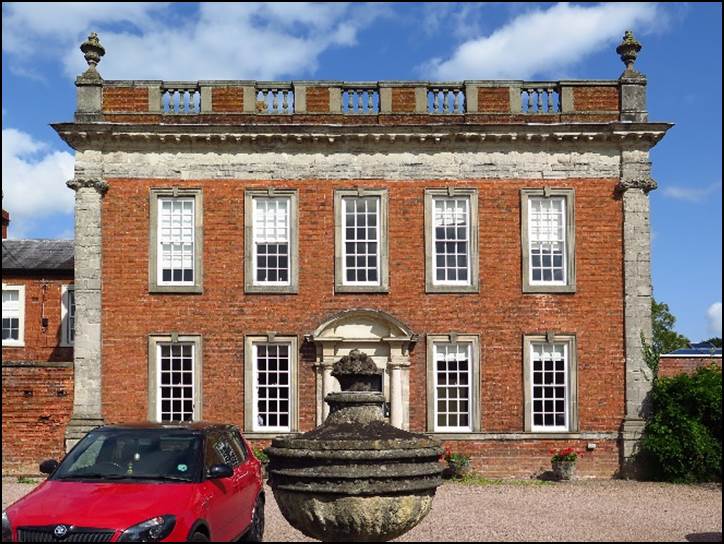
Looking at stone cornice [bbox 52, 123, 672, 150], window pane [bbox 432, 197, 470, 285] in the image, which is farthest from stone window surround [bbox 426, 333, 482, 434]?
stone cornice [bbox 52, 123, 672, 150]

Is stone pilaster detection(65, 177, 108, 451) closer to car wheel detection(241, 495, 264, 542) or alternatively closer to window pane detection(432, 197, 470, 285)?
window pane detection(432, 197, 470, 285)

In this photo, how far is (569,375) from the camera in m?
20.5

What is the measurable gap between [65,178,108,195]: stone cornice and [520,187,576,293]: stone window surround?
961 centimetres

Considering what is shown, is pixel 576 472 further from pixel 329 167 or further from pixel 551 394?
pixel 329 167

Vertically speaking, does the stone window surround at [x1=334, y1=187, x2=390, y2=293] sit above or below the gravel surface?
above

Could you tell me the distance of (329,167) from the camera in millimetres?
20844

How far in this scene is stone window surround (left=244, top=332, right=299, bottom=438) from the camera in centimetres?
2020

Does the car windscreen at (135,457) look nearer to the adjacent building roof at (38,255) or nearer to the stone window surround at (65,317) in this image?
the stone window surround at (65,317)

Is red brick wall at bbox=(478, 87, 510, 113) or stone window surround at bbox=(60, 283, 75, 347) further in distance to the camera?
stone window surround at bbox=(60, 283, 75, 347)

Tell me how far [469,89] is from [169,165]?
Answer: 7.20 metres

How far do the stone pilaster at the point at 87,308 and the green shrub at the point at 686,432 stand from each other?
12.4 metres

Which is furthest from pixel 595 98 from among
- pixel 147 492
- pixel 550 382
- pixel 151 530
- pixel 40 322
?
pixel 40 322

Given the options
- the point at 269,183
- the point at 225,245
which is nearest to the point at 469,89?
the point at 269,183

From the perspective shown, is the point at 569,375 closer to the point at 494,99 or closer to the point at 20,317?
the point at 494,99
